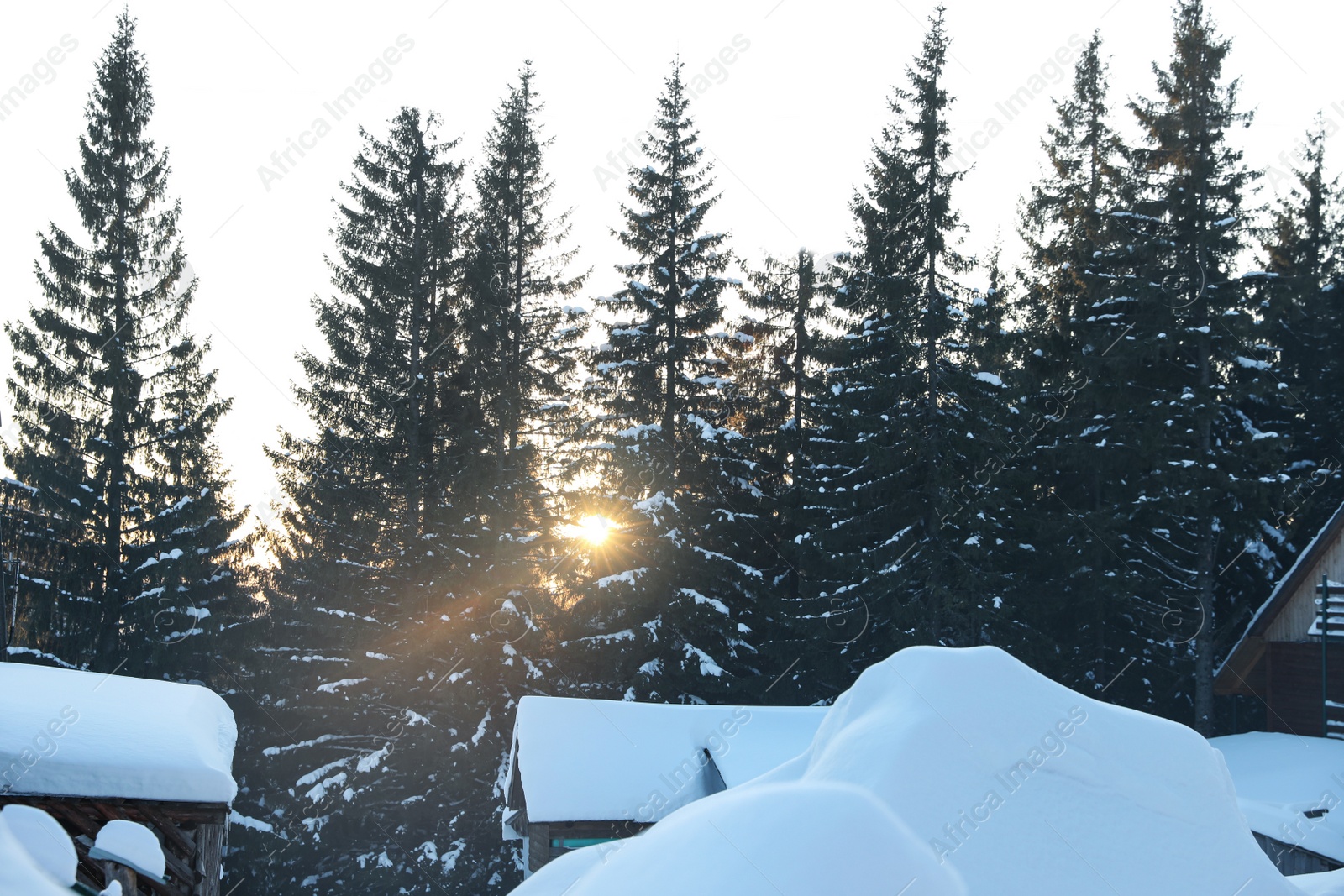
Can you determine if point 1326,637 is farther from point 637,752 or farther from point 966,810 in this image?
point 966,810

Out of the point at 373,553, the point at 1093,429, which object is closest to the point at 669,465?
the point at 373,553

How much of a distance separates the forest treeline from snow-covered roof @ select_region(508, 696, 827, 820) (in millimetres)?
6096

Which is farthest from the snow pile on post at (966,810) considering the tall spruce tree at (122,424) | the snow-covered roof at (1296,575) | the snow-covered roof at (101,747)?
the tall spruce tree at (122,424)

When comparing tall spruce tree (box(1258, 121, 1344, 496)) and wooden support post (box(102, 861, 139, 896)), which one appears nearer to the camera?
wooden support post (box(102, 861, 139, 896))

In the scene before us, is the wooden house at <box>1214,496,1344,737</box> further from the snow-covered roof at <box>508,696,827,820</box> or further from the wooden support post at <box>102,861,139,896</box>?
the wooden support post at <box>102,861,139,896</box>

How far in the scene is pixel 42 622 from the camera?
64.1 feet

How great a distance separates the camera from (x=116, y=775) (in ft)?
24.2

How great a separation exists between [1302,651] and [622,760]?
1377 centimetres

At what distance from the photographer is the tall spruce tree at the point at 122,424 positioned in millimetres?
19719

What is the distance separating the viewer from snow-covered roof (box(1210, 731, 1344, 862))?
35.6ft

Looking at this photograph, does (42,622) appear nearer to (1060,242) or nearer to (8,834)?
(8,834)

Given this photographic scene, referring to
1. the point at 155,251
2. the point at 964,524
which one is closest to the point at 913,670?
the point at 964,524

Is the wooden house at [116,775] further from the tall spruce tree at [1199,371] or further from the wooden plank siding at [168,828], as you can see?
the tall spruce tree at [1199,371]

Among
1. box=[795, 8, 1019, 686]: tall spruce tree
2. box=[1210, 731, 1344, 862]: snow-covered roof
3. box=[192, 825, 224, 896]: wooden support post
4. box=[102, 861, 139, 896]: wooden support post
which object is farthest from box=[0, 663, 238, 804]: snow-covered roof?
box=[795, 8, 1019, 686]: tall spruce tree
